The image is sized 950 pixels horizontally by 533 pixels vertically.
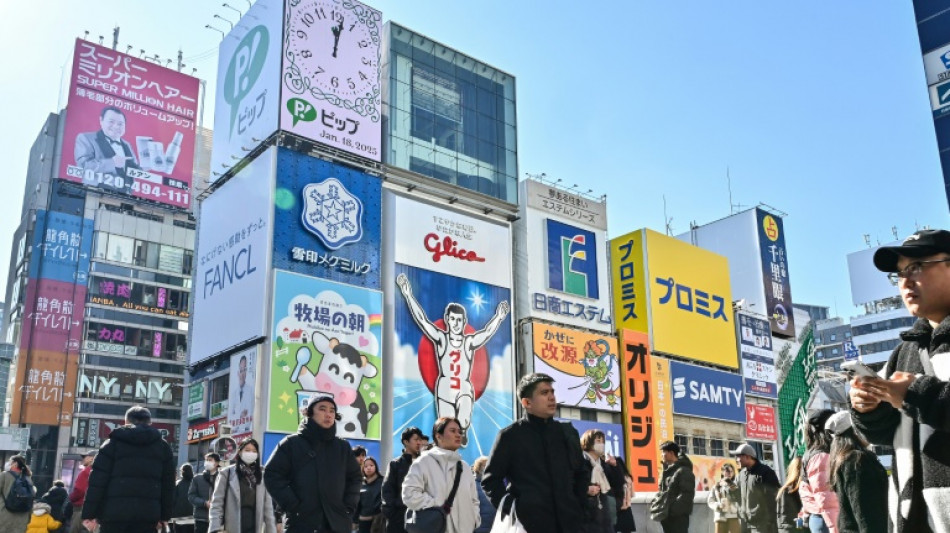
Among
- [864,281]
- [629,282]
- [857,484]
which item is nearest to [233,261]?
[629,282]

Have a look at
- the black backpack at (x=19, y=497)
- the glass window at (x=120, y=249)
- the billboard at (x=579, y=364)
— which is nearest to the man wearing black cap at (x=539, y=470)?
the black backpack at (x=19, y=497)

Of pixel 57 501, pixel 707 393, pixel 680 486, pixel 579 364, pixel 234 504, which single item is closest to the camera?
pixel 234 504

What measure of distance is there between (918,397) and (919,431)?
212 millimetres

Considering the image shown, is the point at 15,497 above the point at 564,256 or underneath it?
underneath

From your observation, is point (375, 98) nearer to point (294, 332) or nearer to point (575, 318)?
point (294, 332)

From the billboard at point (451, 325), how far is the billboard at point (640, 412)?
608cm

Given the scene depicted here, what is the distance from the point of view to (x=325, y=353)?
2744 centimetres

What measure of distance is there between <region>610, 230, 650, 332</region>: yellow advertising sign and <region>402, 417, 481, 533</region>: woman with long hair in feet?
110

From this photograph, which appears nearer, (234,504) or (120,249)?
(234,504)

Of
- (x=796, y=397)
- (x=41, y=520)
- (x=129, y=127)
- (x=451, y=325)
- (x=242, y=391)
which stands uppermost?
(x=129, y=127)

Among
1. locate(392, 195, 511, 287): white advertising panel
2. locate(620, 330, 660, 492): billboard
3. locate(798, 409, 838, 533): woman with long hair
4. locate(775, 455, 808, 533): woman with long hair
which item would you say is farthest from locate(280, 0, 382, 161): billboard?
locate(798, 409, 838, 533): woman with long hair

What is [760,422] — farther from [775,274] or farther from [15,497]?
[15,497]

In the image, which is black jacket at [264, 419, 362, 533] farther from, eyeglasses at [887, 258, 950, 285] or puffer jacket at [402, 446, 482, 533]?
eyeglasses at [887, 258, 950, 285]

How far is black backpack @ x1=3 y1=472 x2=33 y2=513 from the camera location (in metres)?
9.66
